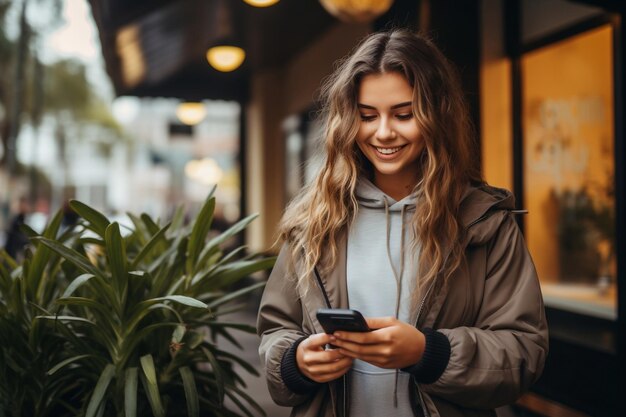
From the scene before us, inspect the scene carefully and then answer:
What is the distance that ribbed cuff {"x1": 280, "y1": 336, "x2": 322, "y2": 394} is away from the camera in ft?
4.89

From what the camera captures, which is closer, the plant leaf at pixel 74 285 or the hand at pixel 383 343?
the hand at pixel 383 343

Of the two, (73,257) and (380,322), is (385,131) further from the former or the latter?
(73,257)

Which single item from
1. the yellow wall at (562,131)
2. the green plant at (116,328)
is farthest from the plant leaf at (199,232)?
the yellow wall at (562,131)

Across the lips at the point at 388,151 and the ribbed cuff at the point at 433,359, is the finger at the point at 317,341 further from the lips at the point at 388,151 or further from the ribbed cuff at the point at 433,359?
the lips at the point at 388,151

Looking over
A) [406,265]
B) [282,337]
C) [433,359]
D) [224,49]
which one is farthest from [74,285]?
[224,49]

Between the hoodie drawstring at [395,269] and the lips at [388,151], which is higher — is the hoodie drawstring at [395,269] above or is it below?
below

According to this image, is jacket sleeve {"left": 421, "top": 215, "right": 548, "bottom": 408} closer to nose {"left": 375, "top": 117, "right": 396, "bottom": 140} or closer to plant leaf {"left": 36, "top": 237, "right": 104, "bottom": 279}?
nose {"left": 375, "top": 117, "right": 396, "bottom": 140}

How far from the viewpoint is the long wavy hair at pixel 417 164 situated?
1527 millimetres

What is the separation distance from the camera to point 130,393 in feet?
6.82

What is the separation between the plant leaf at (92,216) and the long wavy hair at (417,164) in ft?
2.91

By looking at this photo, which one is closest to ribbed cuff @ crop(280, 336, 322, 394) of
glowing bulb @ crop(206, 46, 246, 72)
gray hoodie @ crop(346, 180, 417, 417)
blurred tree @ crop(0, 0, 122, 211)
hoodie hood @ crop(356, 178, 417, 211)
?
gray hoodie @ crop(346, 180, 417, 417)

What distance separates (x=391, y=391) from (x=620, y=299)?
2.91 metres

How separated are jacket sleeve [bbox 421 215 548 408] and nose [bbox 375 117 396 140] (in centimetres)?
34

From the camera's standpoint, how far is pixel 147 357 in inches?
86.2
